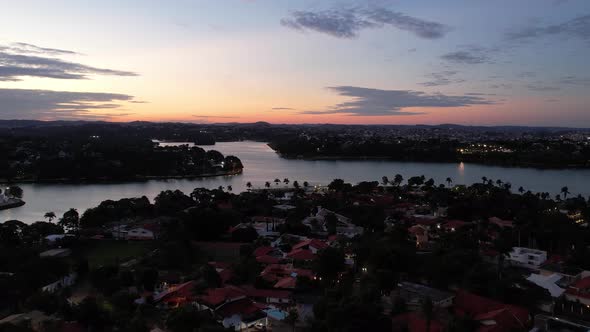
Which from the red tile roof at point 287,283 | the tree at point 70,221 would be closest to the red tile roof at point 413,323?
the red tile roof at point 287,283

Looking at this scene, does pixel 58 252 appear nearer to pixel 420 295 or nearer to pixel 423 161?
pixel 420 295

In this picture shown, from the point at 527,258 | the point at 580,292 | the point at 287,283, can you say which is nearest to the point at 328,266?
the point at 287,283

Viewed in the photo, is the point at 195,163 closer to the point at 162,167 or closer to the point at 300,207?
the point at 162,167

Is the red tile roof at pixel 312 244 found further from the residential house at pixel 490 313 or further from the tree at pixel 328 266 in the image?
the residential house at pixel 490 313

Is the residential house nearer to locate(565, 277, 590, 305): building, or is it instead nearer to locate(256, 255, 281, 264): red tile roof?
locate(565, 277, 590, 305): building

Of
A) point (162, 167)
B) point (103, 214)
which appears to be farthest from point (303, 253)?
point (162, 167)
